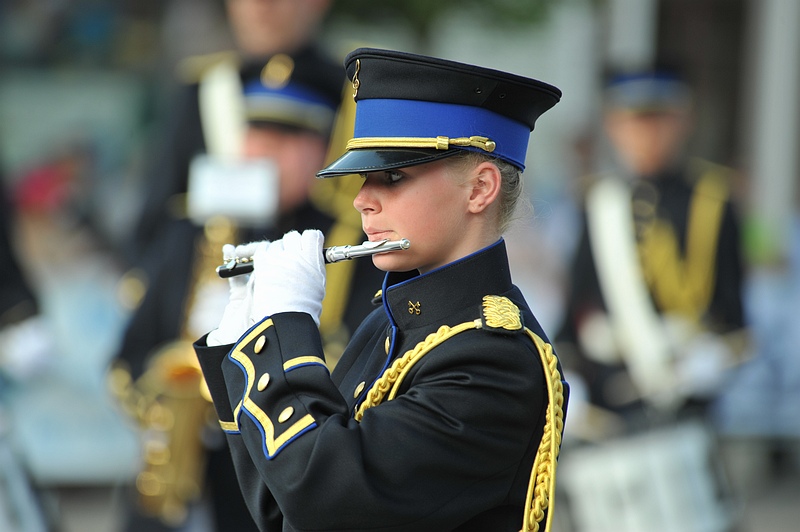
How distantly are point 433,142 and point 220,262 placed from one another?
266cm

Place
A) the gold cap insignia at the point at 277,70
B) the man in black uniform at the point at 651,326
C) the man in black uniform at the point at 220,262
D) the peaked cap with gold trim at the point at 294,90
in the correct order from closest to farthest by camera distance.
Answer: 1. the man in black uniform at the point at 220,262
2. the peaked cap with gold trim at the point at 294,90
3. the gold cap insignia at the point at 277,70
4. the man in black uniform at the point at 651,326

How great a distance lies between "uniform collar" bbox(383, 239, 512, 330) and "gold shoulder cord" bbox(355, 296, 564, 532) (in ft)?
0.15

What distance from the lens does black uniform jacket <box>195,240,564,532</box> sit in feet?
7.57

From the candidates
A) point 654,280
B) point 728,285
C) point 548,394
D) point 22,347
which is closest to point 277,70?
point 22,347

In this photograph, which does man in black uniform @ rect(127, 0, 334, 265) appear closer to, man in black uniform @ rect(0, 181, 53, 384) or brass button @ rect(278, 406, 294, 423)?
man in black uniform @ rect(0, 181, 53, 384)

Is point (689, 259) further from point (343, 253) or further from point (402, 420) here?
point (402, 420)

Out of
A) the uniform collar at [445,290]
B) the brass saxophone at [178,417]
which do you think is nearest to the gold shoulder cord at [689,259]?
the brass saxophone at [178,417]

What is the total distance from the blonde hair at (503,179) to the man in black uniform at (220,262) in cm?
212

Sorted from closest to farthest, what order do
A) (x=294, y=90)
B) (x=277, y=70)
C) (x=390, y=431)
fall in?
(x=390, y=431) → (x=294, y=90) → (x=277, y=70)

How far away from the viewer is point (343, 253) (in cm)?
254

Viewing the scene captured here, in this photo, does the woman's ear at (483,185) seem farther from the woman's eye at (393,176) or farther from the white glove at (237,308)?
the white glove at (237,308)

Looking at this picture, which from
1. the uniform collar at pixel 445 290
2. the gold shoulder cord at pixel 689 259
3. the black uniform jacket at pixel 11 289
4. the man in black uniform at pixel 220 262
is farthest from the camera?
the gold shoulder cord at pixel 689 259

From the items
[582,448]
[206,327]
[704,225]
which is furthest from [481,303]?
[704,225]

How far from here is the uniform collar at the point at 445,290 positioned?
2.56 metres
